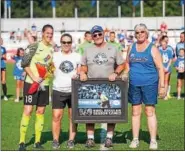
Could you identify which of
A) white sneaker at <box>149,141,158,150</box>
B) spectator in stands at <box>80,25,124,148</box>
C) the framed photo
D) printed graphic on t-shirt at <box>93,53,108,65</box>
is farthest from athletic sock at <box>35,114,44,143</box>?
white sneaker at <box>149,141,158,150</box>

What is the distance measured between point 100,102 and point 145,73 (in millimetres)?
829

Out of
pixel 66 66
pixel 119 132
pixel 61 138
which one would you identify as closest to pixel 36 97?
pixel 66 66

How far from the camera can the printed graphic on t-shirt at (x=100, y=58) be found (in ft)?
34.0

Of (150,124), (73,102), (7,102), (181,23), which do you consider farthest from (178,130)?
(181,23)

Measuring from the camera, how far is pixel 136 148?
1060 cm

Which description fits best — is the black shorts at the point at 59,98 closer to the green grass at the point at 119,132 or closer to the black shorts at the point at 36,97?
the black shorts at the point at 36,97

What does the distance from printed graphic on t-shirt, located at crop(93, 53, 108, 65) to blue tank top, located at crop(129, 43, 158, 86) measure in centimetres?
44

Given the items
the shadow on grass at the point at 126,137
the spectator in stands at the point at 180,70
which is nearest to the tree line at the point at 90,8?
the spectator in stands at the point at 180,70

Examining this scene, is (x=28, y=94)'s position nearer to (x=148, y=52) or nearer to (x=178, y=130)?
(x=148, y=52)

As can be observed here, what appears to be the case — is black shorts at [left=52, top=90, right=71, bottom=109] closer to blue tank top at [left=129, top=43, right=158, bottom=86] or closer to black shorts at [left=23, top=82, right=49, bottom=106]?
black shorts at [left=23, top=82, right=49, bottom=106]

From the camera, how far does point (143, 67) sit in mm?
10438

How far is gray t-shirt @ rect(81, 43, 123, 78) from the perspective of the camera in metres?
10.4

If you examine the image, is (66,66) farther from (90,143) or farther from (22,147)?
(22,147)

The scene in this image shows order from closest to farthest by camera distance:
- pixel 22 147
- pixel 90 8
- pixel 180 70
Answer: pixel 22 147 → pixel 180 70 → pixel 90 8
